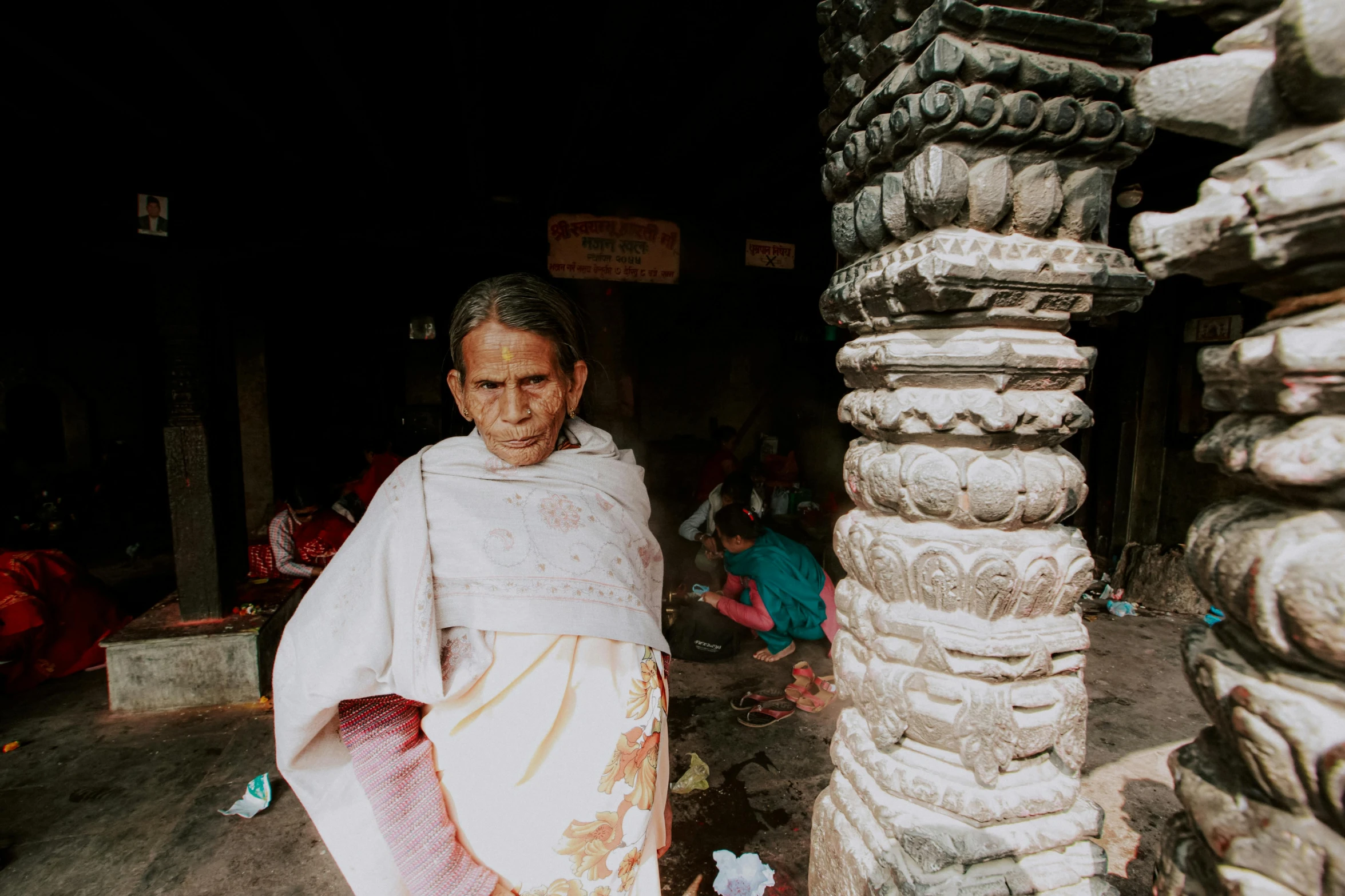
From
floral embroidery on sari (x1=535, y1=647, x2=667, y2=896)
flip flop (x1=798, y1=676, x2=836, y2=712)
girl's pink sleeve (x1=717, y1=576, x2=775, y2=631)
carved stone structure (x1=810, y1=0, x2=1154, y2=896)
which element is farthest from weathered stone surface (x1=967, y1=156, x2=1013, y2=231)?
girl's pink sleeve (x1=717, y1=576, x2=775, y2=631)

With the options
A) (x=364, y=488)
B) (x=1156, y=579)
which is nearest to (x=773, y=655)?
(x=1156, y=579)

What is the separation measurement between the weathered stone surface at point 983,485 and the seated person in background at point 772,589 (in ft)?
9.44

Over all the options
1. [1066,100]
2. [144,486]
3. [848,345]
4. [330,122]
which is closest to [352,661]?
[848,345]

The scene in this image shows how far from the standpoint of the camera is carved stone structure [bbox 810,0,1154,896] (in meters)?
1.36

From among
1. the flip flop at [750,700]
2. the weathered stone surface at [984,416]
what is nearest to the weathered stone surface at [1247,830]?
the weathered stone surface at [984,416]

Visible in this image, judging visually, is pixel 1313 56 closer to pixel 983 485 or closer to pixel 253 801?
pixel 983 485

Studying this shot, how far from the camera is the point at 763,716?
3.67 m

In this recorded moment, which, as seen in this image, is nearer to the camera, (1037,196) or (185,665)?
(1037,196)

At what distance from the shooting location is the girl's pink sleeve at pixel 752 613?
4309 mm

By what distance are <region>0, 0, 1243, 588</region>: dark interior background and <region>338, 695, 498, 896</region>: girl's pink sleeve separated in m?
1.09

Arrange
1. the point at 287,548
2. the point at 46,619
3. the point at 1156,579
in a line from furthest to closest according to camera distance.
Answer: the point at 1156,579, the point at 287,548, the point at 46,619

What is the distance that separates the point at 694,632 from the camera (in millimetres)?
4480

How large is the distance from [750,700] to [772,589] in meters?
0.78

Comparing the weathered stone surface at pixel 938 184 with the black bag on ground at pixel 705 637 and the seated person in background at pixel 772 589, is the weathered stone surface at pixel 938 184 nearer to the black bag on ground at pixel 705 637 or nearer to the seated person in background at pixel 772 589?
the seated person in background at pixel 772 589
